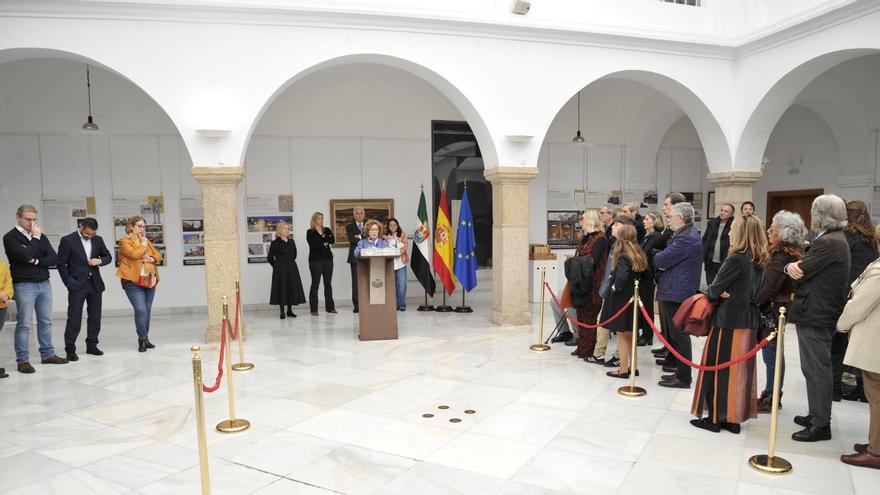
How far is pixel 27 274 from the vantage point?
20.0ft

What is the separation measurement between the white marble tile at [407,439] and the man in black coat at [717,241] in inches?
210

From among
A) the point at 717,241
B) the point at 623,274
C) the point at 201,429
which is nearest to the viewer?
the point at 201,429

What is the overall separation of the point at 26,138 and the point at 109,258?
4214 millimetres

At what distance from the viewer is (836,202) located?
3869 mm

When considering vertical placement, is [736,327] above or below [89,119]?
below

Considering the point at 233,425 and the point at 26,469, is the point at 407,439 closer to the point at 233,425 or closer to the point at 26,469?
the point at 233,425

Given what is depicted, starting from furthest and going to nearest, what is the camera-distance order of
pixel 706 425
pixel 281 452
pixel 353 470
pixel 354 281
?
1. pixel 354 281
2. pixel 706 425
3. pixel 281 452
4. pixel 353 470

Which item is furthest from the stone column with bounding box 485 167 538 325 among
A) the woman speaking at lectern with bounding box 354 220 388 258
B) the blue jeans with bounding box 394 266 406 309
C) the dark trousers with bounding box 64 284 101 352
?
the dark trousers with bounding box 64 284 101 352

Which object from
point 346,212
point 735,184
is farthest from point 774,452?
point 346,212

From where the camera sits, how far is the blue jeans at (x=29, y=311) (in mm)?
6074

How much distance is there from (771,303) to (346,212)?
745 centimetres

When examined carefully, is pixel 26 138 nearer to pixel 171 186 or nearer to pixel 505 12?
pixel 171 186

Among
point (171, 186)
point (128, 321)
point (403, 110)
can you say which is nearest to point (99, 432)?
point (128, 321)

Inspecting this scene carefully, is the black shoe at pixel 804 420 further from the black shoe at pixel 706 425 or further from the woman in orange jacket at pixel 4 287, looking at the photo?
the woman in orange jacket at pixel 4 287
